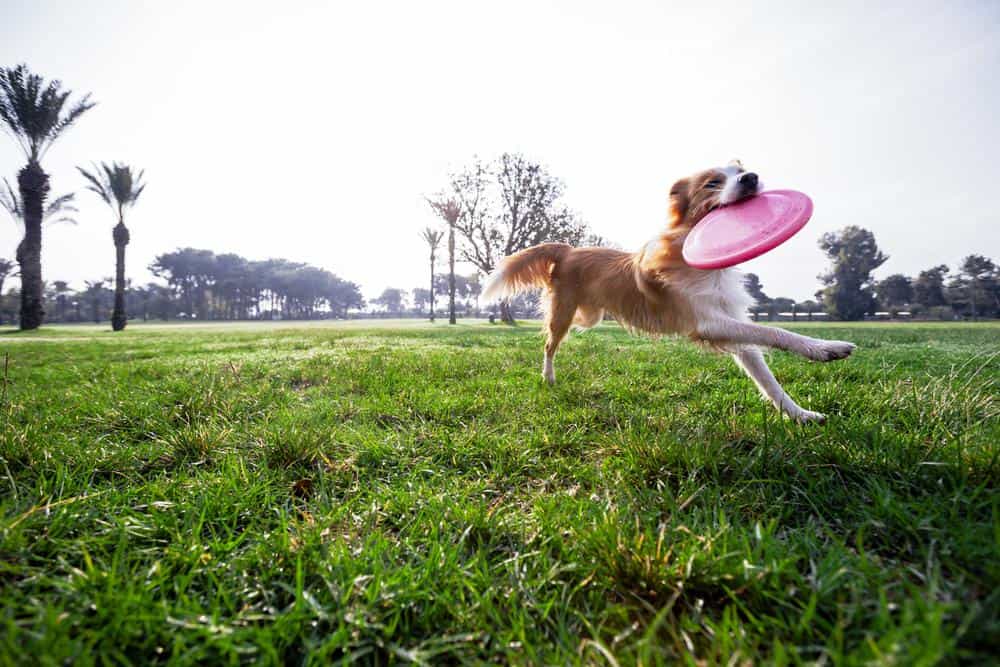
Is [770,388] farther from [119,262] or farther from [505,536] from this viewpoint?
[119,262]

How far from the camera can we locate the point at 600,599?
119 cm

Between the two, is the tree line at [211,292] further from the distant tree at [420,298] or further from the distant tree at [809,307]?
the distant tree at [809,307]

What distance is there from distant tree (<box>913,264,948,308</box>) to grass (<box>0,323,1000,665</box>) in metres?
73.0

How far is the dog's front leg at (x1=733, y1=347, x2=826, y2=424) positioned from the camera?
2.70 meters

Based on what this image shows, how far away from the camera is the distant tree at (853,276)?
53.2 m

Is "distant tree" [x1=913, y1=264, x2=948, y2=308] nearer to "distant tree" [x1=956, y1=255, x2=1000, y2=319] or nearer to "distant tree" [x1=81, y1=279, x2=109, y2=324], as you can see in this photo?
"distant tree" [x1=956, y1=255, x2=1000, y2=319]

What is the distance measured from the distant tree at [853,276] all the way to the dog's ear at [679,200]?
6576 cm

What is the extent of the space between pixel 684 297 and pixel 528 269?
7.25ft

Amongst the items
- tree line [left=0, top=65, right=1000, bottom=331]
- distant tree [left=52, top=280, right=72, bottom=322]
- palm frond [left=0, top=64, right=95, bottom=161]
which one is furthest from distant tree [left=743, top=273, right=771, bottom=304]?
distant tree [left=52, top=280, right=72, bottom=322]

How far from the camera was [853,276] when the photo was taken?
5378cm

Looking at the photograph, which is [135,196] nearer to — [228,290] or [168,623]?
[168,623]

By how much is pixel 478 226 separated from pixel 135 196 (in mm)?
22338

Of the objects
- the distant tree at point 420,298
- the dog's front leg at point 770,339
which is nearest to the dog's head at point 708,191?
the dog's front leg at point 770,339

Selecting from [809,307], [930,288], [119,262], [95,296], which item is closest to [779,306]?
[809,307]
